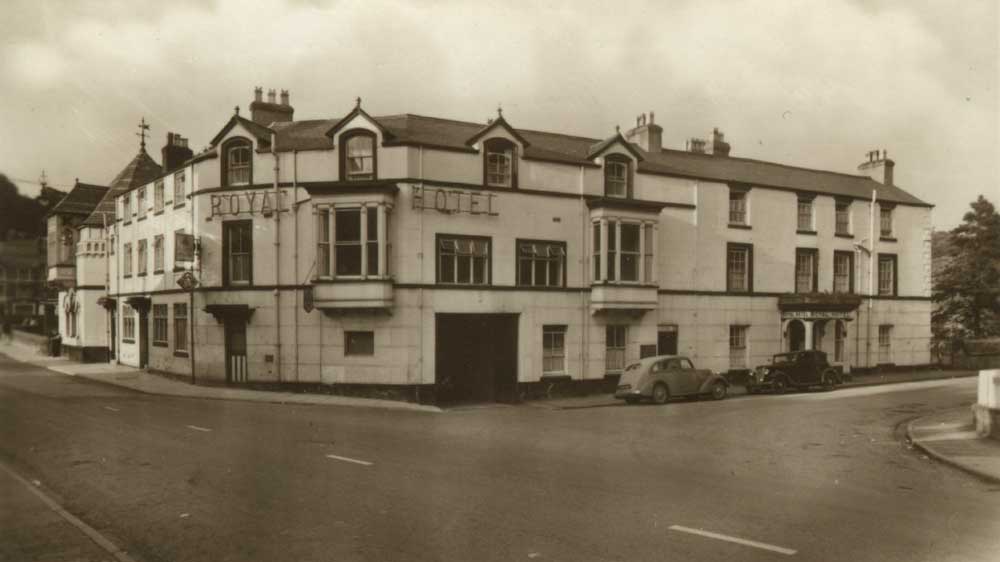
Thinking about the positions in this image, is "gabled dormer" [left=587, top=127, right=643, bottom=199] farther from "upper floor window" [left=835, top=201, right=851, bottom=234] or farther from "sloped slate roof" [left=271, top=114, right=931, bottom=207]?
"upper floor window" [left=835, top=201, right=851, bottom=234]

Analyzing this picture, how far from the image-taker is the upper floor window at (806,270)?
3291 centimetres

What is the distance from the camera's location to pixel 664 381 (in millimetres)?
24297

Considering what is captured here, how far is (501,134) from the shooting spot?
25.5 meters

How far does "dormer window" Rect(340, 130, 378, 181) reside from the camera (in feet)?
80.1

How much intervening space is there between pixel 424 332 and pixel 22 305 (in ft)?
63.6

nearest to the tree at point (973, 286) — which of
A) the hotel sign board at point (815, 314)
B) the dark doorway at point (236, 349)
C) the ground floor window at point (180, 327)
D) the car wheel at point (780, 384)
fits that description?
the hotel sign board at point (815, 314)

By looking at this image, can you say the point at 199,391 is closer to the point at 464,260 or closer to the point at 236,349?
the point at 236,349

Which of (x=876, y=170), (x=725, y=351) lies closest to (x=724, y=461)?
(x=725, y=351)

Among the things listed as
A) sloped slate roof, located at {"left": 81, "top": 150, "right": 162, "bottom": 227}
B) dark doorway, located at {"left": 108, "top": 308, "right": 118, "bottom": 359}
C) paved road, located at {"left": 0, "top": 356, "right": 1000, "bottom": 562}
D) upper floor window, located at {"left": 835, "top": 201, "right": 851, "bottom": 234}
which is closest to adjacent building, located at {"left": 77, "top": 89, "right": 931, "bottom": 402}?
upper floor window, located at {"left": 835, "top": 201, "right": 851, "bottom": 234}

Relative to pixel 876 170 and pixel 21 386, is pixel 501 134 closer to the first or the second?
pixel 21 386

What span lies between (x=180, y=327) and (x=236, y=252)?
5.40 metres

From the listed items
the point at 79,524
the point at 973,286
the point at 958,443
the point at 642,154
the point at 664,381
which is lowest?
the point at 664,381

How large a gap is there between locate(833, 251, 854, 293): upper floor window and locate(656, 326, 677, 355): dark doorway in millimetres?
10331

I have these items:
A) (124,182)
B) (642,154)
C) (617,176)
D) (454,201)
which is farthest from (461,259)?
(124,182)
